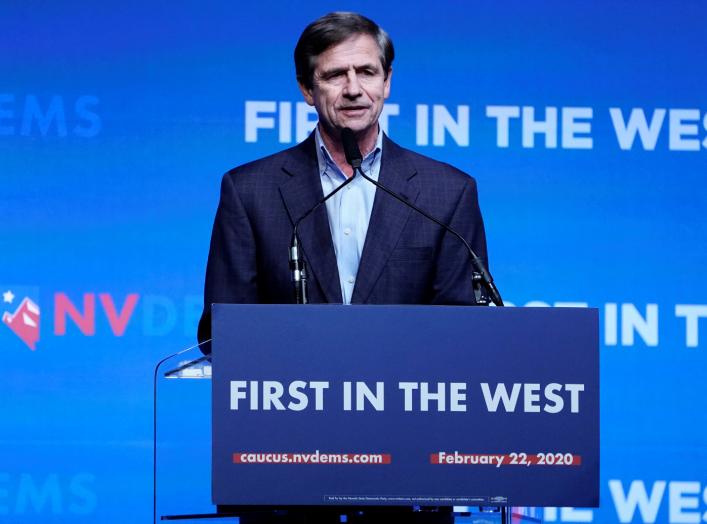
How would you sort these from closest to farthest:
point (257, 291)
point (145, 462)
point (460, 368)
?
point (460, 368) < point (257, 291) < point (145, 462)

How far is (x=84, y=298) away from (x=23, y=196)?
1.53ft

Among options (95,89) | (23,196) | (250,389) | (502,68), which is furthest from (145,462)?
(250,389)

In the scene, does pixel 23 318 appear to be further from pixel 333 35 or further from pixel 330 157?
pixel 333 35

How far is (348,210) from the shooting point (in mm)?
2238

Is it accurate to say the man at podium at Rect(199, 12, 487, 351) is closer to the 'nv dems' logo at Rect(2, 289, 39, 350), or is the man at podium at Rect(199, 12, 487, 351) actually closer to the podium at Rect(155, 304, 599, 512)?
the podium at Rect(155, 304, 599, 512)

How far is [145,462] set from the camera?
409 centimetres

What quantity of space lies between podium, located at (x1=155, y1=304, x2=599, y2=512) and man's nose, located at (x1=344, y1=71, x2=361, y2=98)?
0.84 m

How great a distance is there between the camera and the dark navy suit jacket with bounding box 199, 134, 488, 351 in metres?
2.13

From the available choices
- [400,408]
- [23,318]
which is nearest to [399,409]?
[400,408]

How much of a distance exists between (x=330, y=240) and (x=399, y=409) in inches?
28.8

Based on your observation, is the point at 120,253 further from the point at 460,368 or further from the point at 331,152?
the point at 460,368

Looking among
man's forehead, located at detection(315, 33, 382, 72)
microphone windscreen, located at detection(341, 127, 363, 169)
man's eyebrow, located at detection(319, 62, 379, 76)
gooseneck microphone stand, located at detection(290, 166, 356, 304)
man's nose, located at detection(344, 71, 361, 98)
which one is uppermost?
man's forehead, located at detection(315, 33, 382, 72)

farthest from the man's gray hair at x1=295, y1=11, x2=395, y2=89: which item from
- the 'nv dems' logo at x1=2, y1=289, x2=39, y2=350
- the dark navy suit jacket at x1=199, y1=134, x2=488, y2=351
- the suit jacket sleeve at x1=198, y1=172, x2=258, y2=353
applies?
the 'nv dems' logo at x1=2, y1=289, x2=39, y2=350

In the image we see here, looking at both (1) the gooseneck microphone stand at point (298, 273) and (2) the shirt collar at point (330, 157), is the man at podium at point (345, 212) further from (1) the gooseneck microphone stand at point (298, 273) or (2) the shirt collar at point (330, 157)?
(1) the gooseneck microphone stand at point (298, 273)
